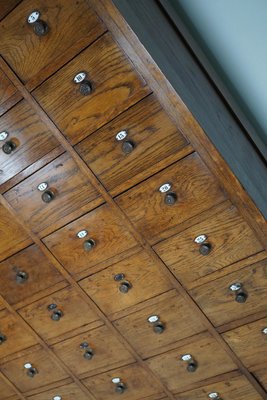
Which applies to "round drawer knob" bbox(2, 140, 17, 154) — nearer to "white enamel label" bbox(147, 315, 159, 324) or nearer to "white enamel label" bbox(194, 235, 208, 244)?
"white enamel label" bbox(194, 235, 208, 244)

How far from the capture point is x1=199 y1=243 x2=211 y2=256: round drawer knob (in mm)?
3016

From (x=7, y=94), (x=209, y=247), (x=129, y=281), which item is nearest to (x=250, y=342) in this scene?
(x=209, y=247)

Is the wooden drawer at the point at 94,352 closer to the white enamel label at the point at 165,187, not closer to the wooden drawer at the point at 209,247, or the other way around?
the wooden drawer at the point at 209,247

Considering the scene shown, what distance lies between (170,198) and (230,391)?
1.59m

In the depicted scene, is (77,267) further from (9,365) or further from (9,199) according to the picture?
(9,365)

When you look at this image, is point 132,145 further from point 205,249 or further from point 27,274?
point 27,274

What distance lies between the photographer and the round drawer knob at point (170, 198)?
290 cm

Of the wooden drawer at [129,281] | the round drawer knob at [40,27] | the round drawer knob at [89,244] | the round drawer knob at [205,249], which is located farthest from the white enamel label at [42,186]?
the round drawer knob at [205,249]

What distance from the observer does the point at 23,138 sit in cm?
301

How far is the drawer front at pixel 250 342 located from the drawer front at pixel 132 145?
48.5 inches

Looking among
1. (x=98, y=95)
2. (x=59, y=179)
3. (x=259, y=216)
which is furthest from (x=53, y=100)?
(x=259, y=216)

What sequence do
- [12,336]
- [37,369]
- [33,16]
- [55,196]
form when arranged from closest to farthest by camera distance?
[33,16] < [55,196] < [12,336] < [37,369]

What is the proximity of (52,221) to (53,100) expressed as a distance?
799mm

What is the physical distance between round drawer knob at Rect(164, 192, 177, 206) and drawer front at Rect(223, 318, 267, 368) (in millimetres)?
1013
